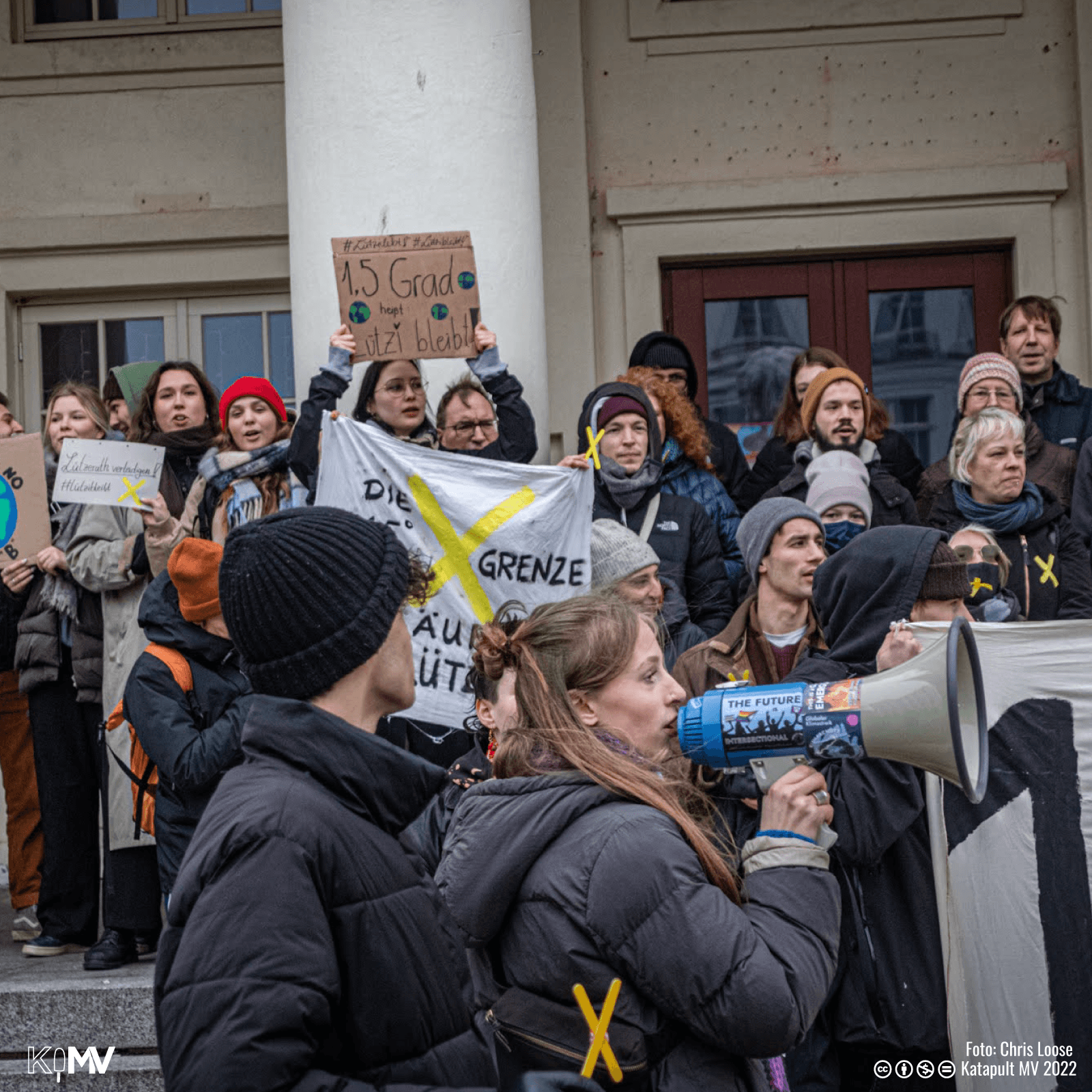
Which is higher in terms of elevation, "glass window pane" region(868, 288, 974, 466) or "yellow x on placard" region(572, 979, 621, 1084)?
"glass window pane" region(868, 288, 974, 466)

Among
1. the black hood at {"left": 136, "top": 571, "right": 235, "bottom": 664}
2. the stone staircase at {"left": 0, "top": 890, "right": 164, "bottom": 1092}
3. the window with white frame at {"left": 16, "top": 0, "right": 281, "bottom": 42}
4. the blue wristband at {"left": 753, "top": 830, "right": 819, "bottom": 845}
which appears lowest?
the stone staircase at {"left": 0, "top": 890, "right": 164, "bottom": 1092}

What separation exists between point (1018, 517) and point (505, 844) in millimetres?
3378

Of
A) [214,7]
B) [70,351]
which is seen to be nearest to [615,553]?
→ [70,351]

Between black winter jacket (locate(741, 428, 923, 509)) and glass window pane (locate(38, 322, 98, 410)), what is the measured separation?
163 inches

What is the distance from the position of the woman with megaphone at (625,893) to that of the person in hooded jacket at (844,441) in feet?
11.0

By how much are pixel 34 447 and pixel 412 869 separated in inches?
170

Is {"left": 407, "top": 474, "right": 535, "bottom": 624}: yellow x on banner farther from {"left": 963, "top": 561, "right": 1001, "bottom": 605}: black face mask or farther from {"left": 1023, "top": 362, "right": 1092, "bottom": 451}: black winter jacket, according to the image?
{"left": 1023, "top": 362, "right": 1092, "bottom": 451}: black winter jacket

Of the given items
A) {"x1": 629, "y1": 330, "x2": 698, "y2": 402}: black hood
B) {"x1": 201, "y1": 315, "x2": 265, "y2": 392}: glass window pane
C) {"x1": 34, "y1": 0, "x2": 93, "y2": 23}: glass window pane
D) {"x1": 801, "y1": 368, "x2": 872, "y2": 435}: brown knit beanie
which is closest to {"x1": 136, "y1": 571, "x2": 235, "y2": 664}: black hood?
{"x1": 801, "y1": 368, "x2": 872, "y2": 435}: brown knit beanie

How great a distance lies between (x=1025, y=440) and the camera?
19.7 feet

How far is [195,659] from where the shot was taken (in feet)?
16.0

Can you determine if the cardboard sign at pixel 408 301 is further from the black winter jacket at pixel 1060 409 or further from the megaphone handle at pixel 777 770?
the megaphone handle at pixel 777 770

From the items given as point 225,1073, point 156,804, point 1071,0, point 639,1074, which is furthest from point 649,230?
point 225,1073

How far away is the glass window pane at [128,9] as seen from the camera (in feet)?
28.2

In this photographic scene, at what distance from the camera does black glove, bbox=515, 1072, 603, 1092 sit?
1745 millimetres
